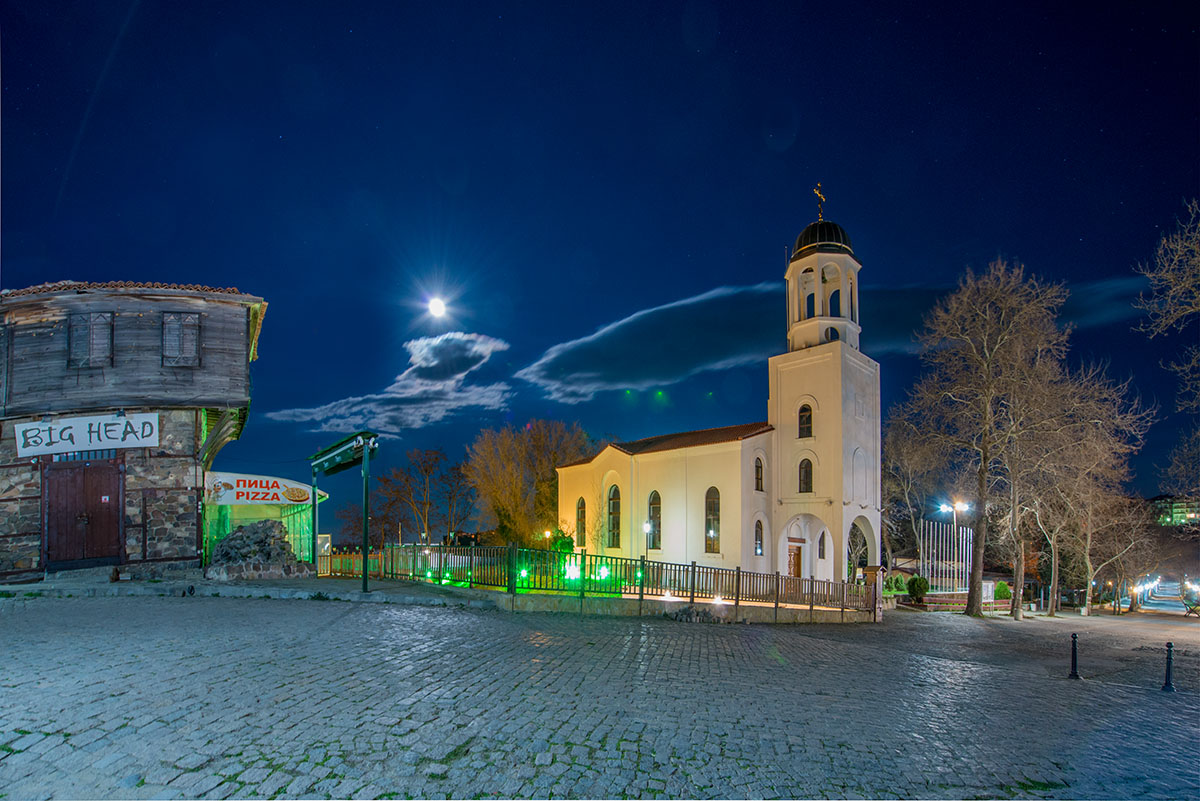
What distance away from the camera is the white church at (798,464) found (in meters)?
29.0

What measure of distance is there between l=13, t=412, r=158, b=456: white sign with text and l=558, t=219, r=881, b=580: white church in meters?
21.7

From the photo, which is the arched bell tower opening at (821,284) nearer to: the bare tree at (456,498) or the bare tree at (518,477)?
the bare tree at (518,477)

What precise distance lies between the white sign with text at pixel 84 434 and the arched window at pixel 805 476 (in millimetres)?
24308

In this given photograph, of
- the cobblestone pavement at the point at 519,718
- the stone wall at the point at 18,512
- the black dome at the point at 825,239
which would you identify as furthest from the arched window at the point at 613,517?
the cobblestone pavement at the point at 519,718

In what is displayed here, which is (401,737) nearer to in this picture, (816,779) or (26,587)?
(816,779)

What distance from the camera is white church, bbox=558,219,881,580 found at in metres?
29.0

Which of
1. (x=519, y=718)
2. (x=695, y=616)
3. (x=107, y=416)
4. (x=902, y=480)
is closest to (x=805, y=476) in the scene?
(x=902, y=480)

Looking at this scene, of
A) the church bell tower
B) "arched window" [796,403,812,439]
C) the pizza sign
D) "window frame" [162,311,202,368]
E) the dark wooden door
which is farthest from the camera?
"arched window" [796,403,812,439]

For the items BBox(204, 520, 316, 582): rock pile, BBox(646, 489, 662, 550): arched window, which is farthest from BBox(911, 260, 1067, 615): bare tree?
BBox(204, 520, 316, 582): rock pile

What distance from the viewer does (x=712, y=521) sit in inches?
1208

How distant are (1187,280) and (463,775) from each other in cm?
1292

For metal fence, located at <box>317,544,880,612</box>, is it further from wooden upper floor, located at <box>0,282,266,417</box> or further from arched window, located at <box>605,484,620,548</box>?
arched window, located at <box>605,484,620,548</box>

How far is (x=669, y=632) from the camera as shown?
12133 millimetres

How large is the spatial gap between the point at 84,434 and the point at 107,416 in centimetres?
66
